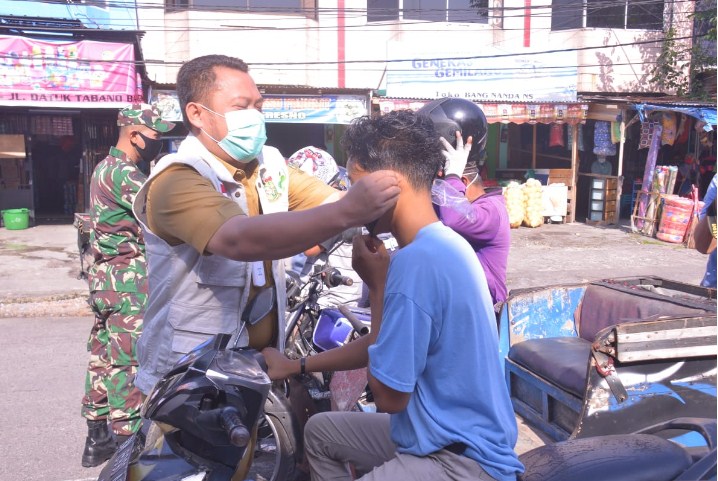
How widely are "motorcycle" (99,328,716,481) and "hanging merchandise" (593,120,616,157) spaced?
47.0ft

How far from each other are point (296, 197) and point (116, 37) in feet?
38.6

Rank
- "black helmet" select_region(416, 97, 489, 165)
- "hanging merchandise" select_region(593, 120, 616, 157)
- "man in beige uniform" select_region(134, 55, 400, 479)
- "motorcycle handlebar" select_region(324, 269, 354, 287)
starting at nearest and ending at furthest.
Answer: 1. "man in beige uniform" select_region(134, 55, 400, 479)
2. "black helmet" select_region(416, 97, 489, 165)
3. "motorcycle handlebar" select_region(324, 269, 354, 287)
4. "hanging merchandise" select_region(593, 120, 616, 157)

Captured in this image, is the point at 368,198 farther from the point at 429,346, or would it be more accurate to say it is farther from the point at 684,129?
the point at 684,129

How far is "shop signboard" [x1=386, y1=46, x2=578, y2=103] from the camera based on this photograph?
1434 cm

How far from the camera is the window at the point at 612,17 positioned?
17.2 m

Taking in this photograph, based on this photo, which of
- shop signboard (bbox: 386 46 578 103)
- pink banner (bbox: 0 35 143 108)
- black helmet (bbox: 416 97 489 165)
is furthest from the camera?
shop signboard (bbox: 386 46 578 103)

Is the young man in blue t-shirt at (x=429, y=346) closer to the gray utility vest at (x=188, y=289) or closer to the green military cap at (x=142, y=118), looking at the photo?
the gray utility vest at (x=188, y=289)

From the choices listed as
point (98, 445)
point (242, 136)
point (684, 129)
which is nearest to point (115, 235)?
point (98, 445)

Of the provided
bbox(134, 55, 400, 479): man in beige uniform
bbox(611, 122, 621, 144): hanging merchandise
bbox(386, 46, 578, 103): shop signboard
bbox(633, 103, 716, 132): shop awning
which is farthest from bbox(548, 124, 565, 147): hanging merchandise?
bbox(134, 55, 400, 479): man in beige uniform

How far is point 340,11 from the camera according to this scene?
15.6m

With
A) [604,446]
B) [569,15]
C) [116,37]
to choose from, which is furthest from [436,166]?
[569,15]

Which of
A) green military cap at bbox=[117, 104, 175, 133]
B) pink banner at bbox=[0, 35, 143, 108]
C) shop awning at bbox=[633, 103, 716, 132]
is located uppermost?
pink banner at bbox=[0, 35, 143, 108]

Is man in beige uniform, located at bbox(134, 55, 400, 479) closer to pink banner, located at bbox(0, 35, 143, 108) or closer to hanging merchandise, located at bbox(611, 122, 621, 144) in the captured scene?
pink banner, located at bbox(0, 35, 143, 108)

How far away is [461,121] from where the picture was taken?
138 inches
